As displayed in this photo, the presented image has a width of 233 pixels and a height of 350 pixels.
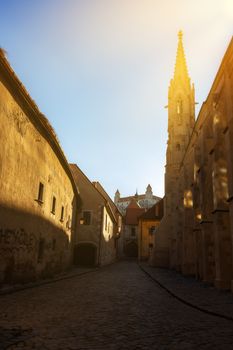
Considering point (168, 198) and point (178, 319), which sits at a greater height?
point (168, 198)

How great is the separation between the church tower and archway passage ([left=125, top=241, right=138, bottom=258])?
28.3 meters

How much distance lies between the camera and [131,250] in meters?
63.1

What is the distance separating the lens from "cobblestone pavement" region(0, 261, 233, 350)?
4.82 m

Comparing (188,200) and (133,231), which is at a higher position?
(133,231)

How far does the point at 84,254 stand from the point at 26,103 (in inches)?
758

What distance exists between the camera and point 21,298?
9.45m

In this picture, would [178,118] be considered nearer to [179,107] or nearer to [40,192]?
[179,107]

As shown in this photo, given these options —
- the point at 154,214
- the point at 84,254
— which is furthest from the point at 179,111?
the point at 84,254

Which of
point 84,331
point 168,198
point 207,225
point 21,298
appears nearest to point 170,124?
point 168,198

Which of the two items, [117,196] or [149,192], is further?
[117,196]

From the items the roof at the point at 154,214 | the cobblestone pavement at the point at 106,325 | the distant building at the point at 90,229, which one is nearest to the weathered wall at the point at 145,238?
the roof at the point at 154,214

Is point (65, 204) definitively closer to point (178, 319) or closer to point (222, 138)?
point (222, 138)

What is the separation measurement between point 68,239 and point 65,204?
331 centimetres

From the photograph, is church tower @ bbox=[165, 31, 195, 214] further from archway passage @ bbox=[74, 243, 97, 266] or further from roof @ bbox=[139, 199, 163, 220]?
roof @ bbox=[139, 199, 163, 220]
